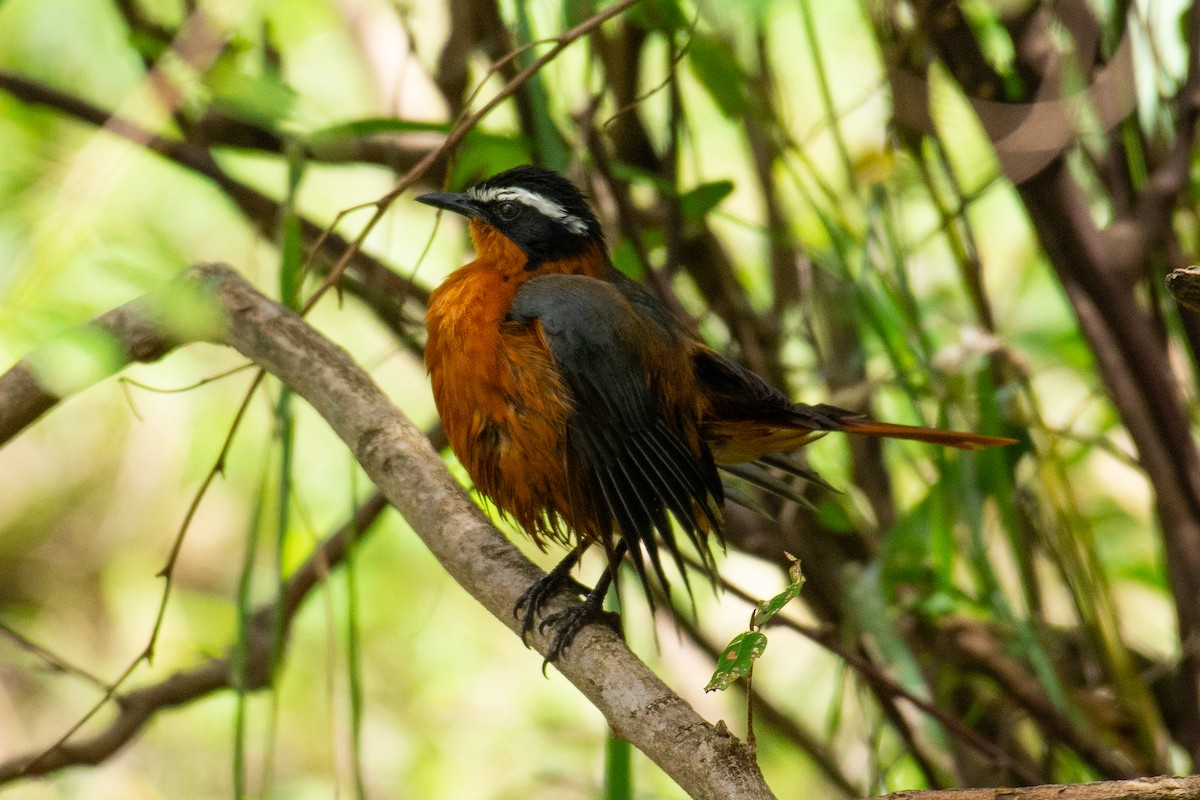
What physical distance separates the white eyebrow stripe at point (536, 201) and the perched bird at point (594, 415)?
76 mm

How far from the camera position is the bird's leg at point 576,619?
92.6 inches

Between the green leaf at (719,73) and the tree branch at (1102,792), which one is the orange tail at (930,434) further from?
the tree branch at (1102,792)

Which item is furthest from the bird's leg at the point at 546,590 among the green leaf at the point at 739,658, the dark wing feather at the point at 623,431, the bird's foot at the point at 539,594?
the green leaf at the point at 739,658

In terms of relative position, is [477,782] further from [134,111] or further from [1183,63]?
[1183,63]

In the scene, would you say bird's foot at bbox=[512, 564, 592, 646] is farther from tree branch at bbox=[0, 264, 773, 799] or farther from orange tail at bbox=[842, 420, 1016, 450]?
orange tail at bbox=[842, 420, 1016, 450]

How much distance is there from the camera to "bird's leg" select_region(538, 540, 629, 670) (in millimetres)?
2352

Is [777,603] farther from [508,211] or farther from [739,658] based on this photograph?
[508,211]

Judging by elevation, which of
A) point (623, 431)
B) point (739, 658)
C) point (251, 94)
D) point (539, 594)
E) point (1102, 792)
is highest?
point (251, 94)

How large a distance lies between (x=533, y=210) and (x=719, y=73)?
1.96 feet

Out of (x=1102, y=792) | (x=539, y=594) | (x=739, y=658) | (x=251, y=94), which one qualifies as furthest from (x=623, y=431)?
(x=1102, y=792)

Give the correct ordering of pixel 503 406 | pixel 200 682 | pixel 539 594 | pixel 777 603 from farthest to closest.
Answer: pixel 200 682 → pixel 503 406 → pixel 539 594 → pixel 777 603

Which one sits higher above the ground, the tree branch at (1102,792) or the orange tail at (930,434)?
the orange tail at (930,434)

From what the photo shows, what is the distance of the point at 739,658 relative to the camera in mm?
1682

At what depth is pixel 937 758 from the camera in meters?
3.82
